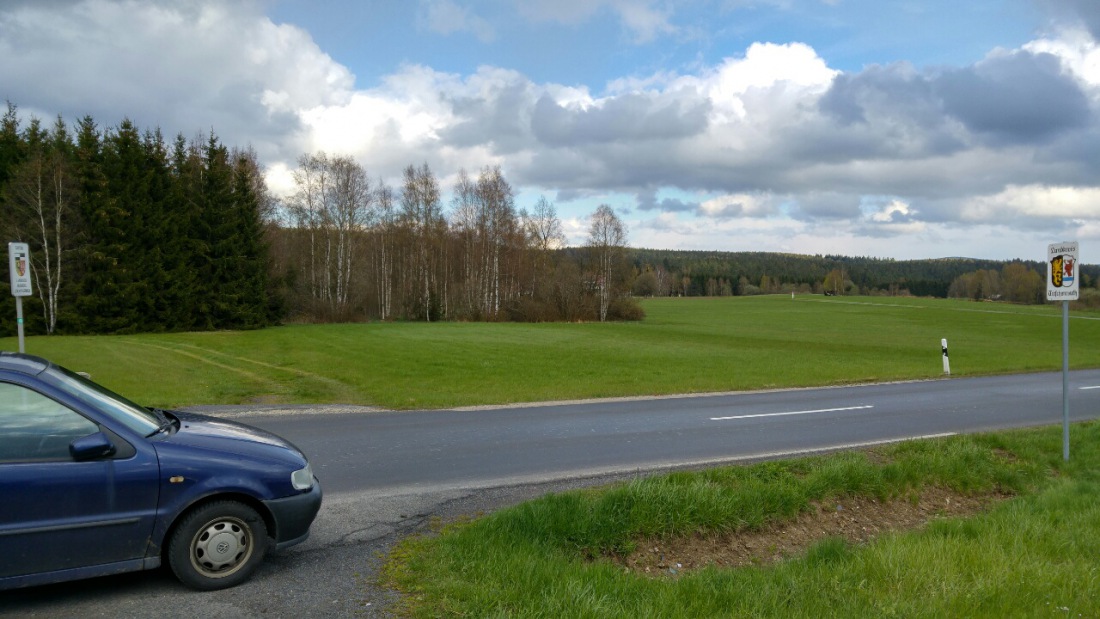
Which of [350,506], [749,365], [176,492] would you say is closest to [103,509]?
[176,492]

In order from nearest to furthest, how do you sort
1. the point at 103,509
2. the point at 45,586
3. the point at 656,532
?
the point at 103,509 < the point at 45,586 < the point at 656,532

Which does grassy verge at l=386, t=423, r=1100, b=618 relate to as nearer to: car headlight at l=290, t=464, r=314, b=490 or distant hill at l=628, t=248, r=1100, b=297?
car headlight at l=290, t=464, r=314, b=490

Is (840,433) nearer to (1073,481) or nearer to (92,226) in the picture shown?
(1073,481)

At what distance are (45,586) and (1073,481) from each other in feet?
33.4

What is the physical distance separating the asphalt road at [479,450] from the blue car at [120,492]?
0.88 ft

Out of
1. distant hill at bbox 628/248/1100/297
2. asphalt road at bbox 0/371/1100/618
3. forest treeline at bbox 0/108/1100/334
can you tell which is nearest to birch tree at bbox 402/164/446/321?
forest treeline at bbox 0/108/1100/334

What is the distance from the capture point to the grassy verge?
452 cm

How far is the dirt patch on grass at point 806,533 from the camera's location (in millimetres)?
5879

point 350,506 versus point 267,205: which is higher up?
point 267,205

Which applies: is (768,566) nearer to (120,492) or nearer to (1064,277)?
(120,492)

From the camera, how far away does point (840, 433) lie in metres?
11.5

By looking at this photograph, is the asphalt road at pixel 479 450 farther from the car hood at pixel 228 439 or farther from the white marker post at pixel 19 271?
the white marker post at pixel 19 271

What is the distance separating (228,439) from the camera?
5.16 meters

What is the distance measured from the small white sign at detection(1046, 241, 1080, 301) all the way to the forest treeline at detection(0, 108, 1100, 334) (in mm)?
45473
